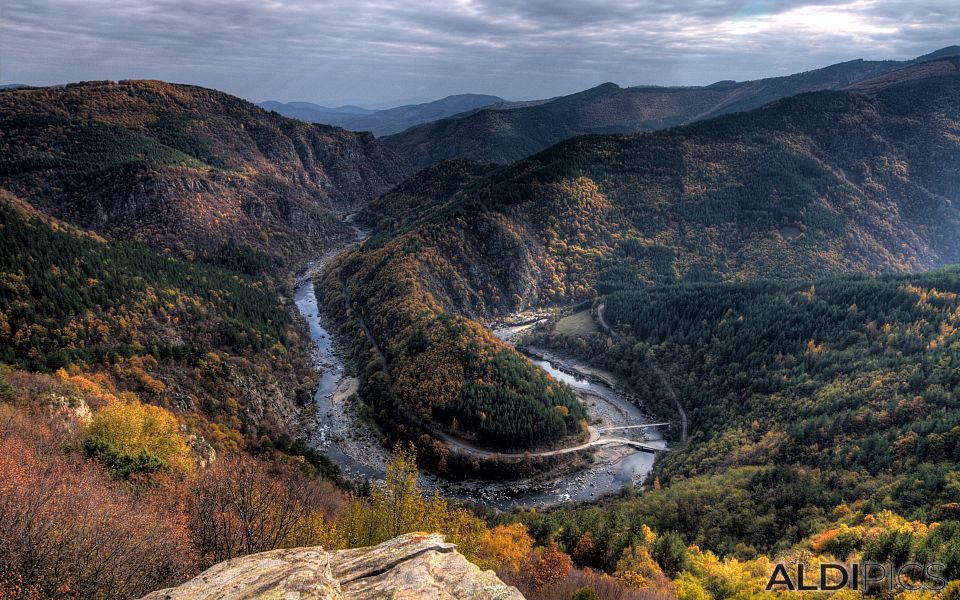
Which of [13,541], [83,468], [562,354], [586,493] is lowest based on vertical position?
[586,493]

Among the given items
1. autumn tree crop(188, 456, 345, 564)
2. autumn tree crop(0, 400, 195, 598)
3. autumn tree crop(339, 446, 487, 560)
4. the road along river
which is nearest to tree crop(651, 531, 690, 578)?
autumn tree crop(339, 446, 487, 560)

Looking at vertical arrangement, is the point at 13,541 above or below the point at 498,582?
above

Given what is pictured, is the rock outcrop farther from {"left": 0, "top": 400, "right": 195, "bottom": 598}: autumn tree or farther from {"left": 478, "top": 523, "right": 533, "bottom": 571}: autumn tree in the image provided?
{"left": 478, "top": 523, "right": 533, "bottom": 571}: autumn tree

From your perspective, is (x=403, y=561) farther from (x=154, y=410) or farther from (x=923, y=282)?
(x=923, y=282)

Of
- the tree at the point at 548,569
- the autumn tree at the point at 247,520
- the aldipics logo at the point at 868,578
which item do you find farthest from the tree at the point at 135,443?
the aldipics logo at the point at 868,578

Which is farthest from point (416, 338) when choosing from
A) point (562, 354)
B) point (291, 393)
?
point (562, 354)
